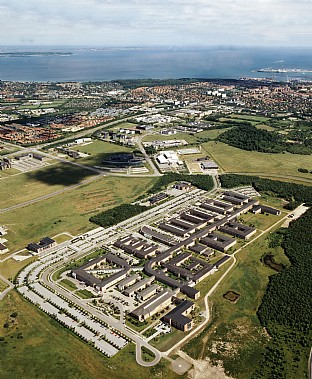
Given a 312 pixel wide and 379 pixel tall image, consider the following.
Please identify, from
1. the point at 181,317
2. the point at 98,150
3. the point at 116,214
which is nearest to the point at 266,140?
the point at 98,150

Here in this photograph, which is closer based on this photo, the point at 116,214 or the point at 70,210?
the point at 116,214

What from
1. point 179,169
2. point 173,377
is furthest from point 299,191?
point 173,377

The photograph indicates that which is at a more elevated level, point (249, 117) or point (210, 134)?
point (249, 117)

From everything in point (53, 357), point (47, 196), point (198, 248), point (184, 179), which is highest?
point (184, 179)

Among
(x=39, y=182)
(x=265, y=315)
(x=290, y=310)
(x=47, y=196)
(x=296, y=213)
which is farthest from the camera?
(x=39, y=182)

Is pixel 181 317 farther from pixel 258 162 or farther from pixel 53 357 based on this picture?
pixel 258 162

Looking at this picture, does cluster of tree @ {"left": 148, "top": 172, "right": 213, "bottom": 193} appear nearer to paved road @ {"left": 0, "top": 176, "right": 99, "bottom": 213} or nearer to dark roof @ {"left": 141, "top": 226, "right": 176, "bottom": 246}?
paved road @ {"left": 0, "top": 176, "right": 99, "bottom": 213}

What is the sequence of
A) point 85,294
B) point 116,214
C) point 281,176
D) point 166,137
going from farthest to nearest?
point 166,137 < point 281,176 < point 116,214 < point 85,294

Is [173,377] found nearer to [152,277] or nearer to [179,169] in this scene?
[152,277]
